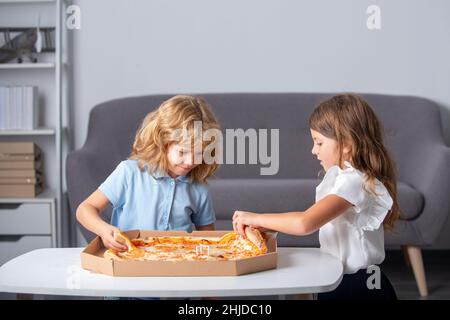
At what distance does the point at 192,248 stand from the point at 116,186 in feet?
1.21

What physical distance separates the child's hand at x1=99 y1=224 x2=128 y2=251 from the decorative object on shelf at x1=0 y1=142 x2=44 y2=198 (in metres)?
2.09

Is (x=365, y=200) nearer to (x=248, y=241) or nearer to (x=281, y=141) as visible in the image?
(x=248, y=241)

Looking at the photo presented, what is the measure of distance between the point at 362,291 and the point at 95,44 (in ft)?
8.56

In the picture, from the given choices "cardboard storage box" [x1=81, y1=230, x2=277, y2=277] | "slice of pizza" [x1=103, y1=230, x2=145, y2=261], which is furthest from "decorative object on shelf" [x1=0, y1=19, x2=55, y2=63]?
"cardboard storage box" [x1=81, y1=230, x2=277, y2=277]

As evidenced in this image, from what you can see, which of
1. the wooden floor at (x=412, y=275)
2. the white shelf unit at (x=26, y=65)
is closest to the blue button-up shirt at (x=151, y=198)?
the wooden floor at (x=412, y=275)

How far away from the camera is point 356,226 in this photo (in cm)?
171

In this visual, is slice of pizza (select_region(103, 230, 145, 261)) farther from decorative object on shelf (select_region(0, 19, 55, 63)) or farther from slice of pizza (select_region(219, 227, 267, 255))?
decorative object on shelf (select_region(0, 19, 55, 63))

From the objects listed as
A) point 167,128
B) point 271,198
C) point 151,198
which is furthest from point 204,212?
point 271,198

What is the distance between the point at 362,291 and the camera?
1730mm

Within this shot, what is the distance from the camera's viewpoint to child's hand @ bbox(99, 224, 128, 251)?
154cm

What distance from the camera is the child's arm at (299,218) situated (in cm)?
157

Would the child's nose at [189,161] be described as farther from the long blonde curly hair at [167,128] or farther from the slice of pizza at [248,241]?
the slice of pizza at [248,241]
